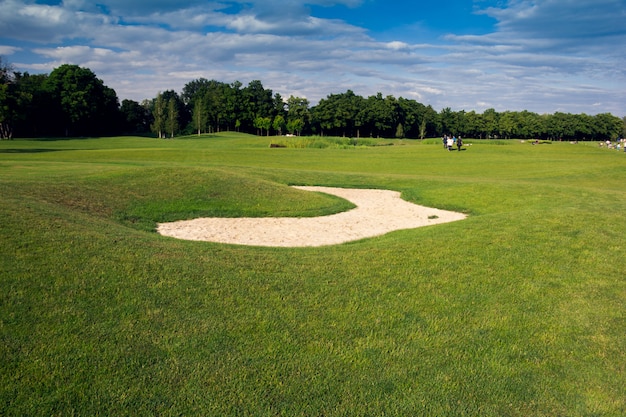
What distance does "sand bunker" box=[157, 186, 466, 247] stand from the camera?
45.4ft

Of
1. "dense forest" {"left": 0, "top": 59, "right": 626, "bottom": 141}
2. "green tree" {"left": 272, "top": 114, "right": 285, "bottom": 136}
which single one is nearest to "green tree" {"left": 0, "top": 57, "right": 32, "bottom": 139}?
"dense forest" {"left": 0, "top": 59, "right": 626, "bottom": 141}

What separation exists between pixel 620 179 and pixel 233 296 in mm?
30487

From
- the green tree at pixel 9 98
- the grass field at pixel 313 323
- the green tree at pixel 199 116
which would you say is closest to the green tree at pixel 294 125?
the green tree at pixel 199 116

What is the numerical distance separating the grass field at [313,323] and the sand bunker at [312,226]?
2590mm

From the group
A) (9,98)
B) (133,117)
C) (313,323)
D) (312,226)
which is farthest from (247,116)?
(313,323)

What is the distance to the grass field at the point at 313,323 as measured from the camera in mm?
5336

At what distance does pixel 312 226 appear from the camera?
16.3 meters

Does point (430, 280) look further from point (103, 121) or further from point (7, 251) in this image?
point (103, 121)

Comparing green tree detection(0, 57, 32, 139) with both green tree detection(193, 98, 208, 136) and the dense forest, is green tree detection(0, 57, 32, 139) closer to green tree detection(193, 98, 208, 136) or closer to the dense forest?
the dense forest

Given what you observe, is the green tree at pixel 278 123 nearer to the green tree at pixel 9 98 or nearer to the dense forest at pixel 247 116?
the dense forest at pixel 247 116

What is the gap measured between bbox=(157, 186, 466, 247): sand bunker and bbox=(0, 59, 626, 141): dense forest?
51025 mm

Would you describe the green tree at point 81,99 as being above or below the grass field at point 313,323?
above

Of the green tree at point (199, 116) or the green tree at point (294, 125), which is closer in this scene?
the green tree at point (199, 116)

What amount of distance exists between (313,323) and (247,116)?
120676 mm
